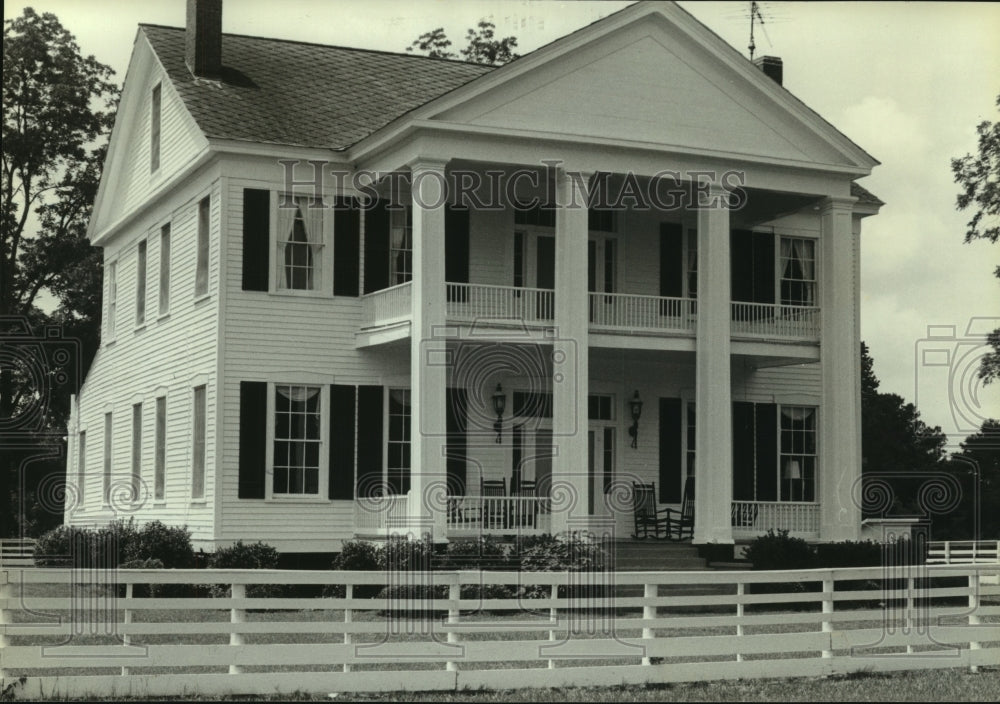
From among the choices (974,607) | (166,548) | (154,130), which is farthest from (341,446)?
(974,607)

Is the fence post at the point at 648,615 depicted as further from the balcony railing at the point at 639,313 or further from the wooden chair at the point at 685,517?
the wooden chair at the point at 685,517

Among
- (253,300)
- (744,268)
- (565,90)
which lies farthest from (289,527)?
(744,268)

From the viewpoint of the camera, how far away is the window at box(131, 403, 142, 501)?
94.0ft

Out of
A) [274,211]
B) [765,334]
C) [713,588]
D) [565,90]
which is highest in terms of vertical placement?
[565,90]

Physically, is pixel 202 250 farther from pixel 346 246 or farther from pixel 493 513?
pixel 493 513

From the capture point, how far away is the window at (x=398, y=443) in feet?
80.7

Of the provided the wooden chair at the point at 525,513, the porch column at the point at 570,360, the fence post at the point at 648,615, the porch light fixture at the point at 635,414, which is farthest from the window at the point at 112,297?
the fence post at the point at 648,615

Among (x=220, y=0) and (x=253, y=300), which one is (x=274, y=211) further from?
(x=220, y=0)

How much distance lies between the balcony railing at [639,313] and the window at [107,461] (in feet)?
37.6

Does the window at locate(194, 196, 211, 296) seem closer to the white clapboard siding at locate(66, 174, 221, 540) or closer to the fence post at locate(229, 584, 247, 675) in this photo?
the white clapboard siding at locate(66, 174, 221, 540)

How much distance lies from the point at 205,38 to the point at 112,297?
7.59 m

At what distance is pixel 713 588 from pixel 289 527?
23.0 feet

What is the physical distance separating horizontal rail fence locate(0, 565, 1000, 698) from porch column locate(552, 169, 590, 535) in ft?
19.8

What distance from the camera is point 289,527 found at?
2408cm
